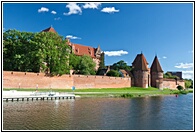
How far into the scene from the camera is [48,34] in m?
33.4

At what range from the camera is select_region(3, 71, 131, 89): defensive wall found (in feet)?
89.2

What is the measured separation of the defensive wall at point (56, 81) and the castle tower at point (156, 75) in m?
10.1

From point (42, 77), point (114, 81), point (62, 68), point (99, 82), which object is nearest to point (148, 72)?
point (114, 81)

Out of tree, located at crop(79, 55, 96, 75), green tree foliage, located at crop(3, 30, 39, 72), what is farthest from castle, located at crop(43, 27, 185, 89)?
green tree foliage, located at crop(3, 30, 39, 72)

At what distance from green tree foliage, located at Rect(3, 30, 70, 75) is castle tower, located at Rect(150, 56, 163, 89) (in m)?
26.4

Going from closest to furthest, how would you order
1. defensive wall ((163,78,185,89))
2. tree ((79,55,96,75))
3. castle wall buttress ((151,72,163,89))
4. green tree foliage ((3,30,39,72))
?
green tree foliage ((3,30,39,72)) → tree ((79,55,96,75)) → castle wall buttress ((151,72,163,89)) → defensive wall ((163,78,185,89))

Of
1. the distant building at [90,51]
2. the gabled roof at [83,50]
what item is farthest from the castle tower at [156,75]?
the gabled roof at [83,50]

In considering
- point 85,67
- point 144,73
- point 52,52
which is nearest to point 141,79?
point 144,73

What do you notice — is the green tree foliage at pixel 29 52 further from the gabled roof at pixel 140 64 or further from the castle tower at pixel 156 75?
the castle tower at pixel 156 75

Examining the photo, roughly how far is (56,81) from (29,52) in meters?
5.40

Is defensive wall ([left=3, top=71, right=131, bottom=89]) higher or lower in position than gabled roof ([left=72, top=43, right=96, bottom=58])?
lower

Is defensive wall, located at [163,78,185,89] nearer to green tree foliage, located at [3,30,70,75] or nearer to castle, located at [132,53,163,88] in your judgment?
castle, located at [132,53,163,88]

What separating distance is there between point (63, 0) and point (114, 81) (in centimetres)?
3219

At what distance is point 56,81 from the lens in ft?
107
